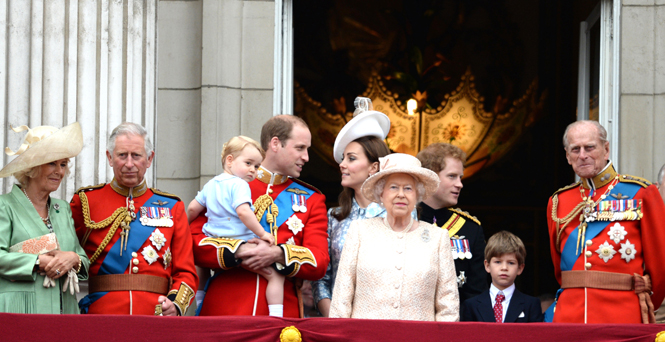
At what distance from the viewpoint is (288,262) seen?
13.4 feet

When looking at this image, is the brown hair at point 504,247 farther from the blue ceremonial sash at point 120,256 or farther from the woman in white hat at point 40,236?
the woman in white hat at point 40,236

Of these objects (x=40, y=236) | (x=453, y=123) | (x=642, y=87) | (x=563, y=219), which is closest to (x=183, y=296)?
(x=40, y=236)

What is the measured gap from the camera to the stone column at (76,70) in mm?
5402

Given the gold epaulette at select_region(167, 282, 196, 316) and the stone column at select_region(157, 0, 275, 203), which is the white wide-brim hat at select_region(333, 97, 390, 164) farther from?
the stone column at select_region(157, 0, 275, 203)

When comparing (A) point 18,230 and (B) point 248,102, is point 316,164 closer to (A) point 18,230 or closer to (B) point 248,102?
(B) point 248,102

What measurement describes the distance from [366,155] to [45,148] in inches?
67.7

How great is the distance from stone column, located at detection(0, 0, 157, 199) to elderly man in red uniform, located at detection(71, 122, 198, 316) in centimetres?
141

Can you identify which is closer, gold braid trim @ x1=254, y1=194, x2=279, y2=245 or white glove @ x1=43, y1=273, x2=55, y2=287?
white glove @ x1=43, y1=273, x2=55, y2=287

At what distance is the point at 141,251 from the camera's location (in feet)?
13.4

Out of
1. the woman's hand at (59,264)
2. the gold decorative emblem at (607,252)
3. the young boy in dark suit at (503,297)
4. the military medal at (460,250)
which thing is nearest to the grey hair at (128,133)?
the woman's hand at (59,264)

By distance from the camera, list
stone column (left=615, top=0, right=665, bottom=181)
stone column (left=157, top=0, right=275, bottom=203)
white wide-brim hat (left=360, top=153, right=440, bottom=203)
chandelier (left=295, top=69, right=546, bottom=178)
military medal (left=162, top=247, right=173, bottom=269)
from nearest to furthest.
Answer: white wide-brim hat (left=360, top=153, right=440, bottom=203) < military medal (left=162, top=247, right=173, bottom=269) < stone column (left=615, top=0, right=665, bottom=181) < stone column (left=157, top=0, right=275, bottom=203) < chandelier (left=295, top=69, right=546, bottom=178)

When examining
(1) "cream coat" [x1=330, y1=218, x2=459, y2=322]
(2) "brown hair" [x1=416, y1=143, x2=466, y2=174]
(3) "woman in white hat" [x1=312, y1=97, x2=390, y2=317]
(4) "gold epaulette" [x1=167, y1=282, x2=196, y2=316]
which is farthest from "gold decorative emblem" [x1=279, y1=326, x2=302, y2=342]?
(2) "brown hair" [x1=416, y1=143, x2=466, y2=174]

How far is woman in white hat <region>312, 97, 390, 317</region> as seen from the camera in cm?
438

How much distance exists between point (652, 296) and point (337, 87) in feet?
19.5
